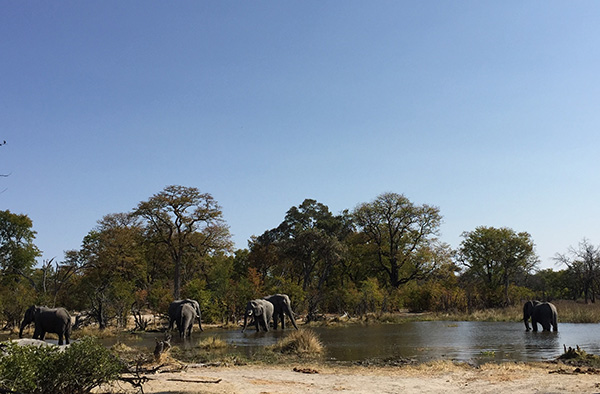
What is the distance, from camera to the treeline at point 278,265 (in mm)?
42000

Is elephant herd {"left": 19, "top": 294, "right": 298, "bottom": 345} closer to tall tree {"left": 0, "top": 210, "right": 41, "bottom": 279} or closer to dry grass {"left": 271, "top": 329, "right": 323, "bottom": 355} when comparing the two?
dry grass {"left": 271, "top": 329, "right": 323, "bottom": 355}

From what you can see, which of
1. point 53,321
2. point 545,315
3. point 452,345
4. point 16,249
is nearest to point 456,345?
point 452,345

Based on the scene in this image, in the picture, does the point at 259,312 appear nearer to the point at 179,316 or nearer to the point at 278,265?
the point at 179,316

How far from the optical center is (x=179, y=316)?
95.3ft

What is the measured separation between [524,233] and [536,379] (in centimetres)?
5605

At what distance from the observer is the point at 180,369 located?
14.6 m

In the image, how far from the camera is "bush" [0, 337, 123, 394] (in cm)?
852

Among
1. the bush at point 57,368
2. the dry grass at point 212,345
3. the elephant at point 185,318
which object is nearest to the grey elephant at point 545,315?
the dry grass at point 212,345

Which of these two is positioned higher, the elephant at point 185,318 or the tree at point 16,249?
the tree at point 16,249

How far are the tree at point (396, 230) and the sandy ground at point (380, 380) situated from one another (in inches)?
1918

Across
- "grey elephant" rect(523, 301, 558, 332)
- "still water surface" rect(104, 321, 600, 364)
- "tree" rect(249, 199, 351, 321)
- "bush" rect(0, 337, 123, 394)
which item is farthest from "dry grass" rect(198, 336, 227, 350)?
"tree" rect(249, 199, 351, 321)

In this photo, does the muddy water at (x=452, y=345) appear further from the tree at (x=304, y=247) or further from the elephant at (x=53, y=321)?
the tree at (x=304, y=247)

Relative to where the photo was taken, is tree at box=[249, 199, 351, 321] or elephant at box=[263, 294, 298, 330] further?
tree at box=[249, 199, 351, 321]

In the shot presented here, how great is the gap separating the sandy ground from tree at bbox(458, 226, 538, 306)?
4976cm
